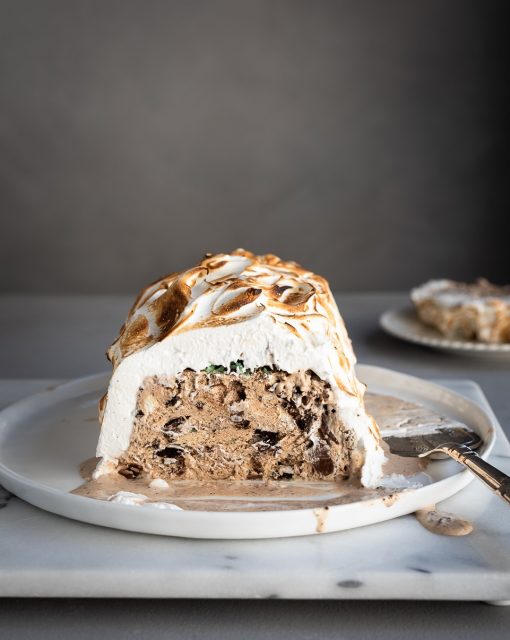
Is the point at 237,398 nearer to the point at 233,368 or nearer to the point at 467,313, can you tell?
the point at 233,368

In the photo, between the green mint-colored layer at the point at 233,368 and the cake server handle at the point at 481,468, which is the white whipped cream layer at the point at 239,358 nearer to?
the green mint-colored layer at the point at 233,368

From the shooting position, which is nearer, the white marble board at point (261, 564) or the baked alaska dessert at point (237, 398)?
the white marble board at point (261, 564)

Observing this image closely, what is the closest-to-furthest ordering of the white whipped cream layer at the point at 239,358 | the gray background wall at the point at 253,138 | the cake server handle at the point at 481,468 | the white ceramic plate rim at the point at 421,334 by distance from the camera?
1. the cake server handle at the point at 481,468
2. the white whipped cream layer at the point at 239,358
3. the white ceramic plate rim at the point at 421,334
4. the gray background wall at the point at 253,138


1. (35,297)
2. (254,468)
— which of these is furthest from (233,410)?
(35,297)

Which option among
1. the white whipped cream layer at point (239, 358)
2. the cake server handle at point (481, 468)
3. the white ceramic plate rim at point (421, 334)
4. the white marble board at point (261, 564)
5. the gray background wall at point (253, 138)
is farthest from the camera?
the gray background wall at point (253, 138)

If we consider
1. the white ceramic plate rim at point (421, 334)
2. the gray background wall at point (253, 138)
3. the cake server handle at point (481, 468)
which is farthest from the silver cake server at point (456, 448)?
the gray background wall at point (253, 138)

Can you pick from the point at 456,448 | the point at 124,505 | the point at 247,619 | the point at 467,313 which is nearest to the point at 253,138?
the point at 467,313

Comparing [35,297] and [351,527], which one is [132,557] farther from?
[35,297]
